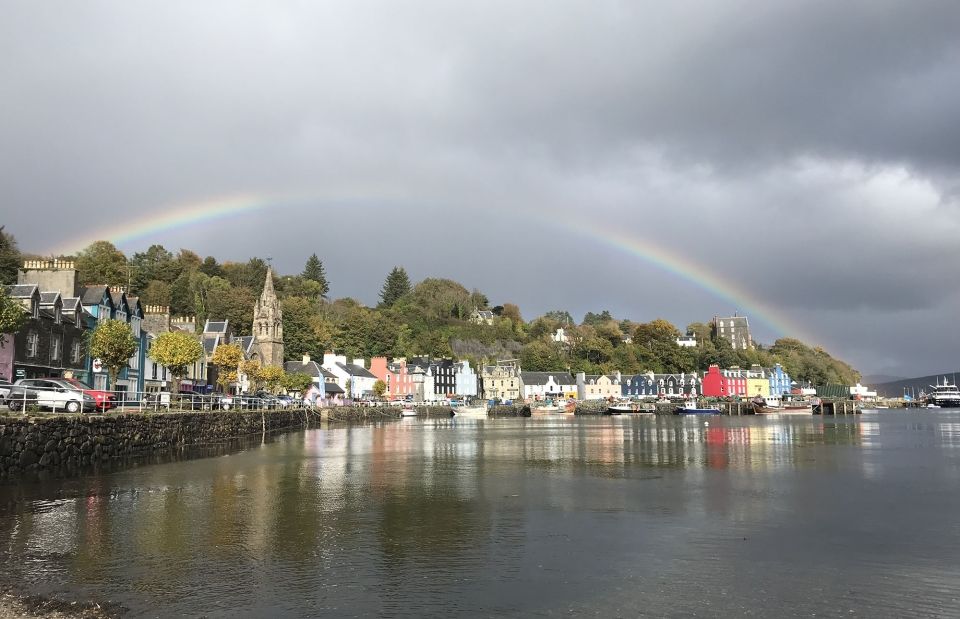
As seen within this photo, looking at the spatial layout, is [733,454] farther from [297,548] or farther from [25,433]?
[25,433]

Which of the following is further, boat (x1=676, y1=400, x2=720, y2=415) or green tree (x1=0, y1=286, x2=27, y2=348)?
boat (x1=676, y1=400, x2=720, y2=415)

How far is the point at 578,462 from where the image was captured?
1442 inches

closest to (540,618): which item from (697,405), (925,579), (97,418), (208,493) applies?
(925,579)

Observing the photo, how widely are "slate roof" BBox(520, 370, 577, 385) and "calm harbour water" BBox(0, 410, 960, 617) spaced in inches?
6183

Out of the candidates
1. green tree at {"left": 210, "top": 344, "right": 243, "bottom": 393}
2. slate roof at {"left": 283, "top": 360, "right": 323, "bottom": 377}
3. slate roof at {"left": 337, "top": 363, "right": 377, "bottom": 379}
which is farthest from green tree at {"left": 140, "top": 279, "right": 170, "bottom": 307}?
green tree at {"left": 210, "top": 344, "right": 243, "bottom": 393}

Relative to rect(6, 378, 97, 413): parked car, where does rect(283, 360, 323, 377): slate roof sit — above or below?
above

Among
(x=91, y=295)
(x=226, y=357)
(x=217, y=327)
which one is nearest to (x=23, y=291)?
(x=91, y=295)

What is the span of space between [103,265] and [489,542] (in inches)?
4572

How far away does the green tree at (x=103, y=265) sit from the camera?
110 m

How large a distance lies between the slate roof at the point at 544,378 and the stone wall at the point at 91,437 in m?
139

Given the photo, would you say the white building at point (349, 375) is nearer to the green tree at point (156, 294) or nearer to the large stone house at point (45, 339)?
the green tree at point (156, 294)

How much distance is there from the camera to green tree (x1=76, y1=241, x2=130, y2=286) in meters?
110

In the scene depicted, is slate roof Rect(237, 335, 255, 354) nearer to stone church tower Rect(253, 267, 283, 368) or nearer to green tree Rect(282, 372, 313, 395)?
stone church tower Rect(253, 267, 283, 368)

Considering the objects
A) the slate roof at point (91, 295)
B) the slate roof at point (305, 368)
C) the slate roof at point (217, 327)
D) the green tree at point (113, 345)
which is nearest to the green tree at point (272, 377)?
the slate roof at point (217, 327)
